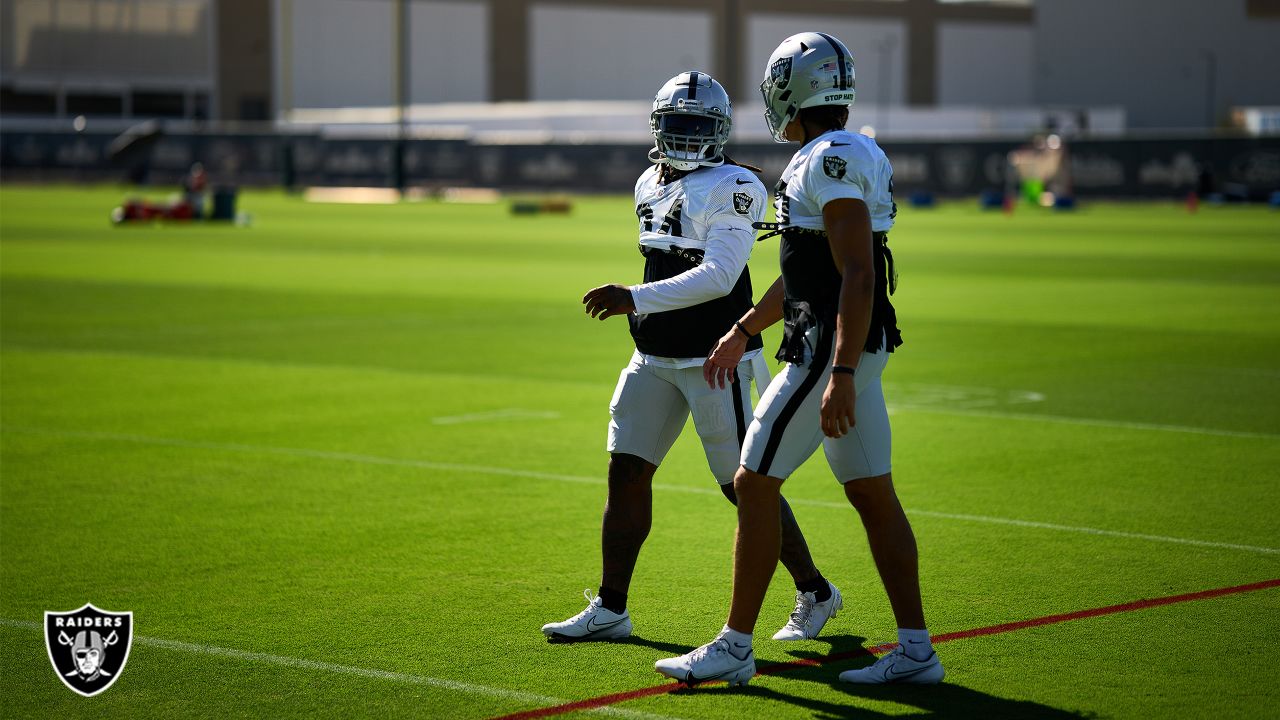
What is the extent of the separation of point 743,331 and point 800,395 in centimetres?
46

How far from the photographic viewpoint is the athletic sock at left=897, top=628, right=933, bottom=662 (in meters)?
5.82

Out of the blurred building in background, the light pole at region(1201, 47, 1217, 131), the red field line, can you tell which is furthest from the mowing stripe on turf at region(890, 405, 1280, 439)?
the light pole at region(1201, 47, 1217, 131)

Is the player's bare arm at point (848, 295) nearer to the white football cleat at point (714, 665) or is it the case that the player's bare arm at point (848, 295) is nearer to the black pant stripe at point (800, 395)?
the black pant stripe at point (800, 395)

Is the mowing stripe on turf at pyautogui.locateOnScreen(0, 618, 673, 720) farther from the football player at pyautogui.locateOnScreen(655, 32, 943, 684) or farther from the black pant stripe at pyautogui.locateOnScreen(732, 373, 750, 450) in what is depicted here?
the black pant stripe at pyautogui.locateOnScreen(732, 373, 750, 450)

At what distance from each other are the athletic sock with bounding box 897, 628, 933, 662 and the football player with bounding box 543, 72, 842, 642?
723mm

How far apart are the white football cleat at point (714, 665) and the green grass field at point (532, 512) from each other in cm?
8

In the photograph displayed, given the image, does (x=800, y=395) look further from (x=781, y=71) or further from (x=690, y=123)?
(x=690, y=123)

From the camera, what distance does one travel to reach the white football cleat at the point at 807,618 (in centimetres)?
653

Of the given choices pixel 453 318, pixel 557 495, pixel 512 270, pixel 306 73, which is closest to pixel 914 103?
pixel 306 73

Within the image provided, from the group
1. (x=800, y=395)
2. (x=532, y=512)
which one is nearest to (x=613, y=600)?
(x=800, y=395)

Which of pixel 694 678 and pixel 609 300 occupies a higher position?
pixel 609 300

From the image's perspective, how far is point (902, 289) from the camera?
78.6 ft

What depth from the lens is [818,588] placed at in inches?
258

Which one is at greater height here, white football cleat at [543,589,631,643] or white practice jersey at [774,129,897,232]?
white practice jersey at [774,129,897,232]
